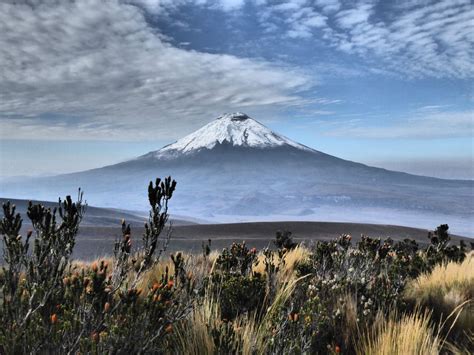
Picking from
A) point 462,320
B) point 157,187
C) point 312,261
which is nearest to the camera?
point 157,187

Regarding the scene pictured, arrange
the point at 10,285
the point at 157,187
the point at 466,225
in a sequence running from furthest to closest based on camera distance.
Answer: the point at 466,225, the point at 157,187, the point at 10,285

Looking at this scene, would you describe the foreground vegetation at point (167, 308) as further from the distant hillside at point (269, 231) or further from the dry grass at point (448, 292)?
the distant hillside at point (269, 231)

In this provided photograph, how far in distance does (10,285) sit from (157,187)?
141 centimetres

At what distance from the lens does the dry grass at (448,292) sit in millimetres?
5290

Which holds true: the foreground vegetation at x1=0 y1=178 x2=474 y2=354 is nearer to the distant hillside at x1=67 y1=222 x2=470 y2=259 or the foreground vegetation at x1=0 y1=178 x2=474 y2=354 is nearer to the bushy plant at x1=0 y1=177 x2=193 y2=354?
the bushy plant at x1=0 y1=177 x2=193 y2=354

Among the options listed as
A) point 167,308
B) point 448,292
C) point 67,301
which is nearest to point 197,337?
point 167,308

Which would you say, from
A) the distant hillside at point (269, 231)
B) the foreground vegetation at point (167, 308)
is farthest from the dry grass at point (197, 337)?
the distant hillside at point (269, 231)

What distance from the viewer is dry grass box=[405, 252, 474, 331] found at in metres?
5.29

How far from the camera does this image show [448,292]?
6457 millimetres

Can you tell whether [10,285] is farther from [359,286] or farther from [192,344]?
[359,286]

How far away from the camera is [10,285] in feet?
8.89

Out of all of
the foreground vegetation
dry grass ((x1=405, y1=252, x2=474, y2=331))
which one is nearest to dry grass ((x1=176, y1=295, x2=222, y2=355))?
the foreground vegetation

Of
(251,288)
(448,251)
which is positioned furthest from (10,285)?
(448,251)

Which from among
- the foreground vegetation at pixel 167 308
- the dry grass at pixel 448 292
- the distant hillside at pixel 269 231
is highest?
the foreground vegetation at pixel 167 308
